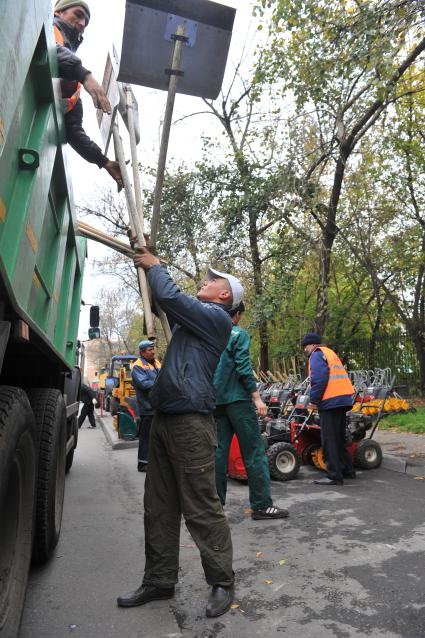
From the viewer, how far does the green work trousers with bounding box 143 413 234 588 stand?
2.93 meters

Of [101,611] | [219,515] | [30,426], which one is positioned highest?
[30,426]

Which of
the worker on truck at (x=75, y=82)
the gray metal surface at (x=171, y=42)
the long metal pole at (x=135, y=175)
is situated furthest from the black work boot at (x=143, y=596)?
the gray metal surface at (x=171, y=42)

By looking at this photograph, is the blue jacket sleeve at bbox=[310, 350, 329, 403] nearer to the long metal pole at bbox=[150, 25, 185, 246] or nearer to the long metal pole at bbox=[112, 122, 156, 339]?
the long metal pole at bbox=[112, 122, 156, 339]

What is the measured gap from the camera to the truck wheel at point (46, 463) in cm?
334

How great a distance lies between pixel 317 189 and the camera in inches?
414

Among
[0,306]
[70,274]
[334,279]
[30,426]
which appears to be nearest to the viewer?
[0,306]

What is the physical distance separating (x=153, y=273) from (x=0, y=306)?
1.13 meters

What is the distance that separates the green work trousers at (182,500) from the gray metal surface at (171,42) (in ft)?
6.56

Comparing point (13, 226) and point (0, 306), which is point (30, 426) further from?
point (13, 226)

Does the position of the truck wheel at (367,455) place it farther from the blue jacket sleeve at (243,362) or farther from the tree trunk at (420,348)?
the tree trunk at (420,348)

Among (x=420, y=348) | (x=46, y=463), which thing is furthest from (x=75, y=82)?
(x=420, y=348)

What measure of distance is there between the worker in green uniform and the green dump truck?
1.68m

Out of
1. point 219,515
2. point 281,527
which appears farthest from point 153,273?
point 281,527

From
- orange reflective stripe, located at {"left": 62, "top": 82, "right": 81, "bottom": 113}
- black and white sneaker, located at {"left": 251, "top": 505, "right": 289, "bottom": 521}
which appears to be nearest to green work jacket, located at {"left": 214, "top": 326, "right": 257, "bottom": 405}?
black and white sneaker, located at {"left": 251, "top": 505, "right": 289, "bottom": 521}
